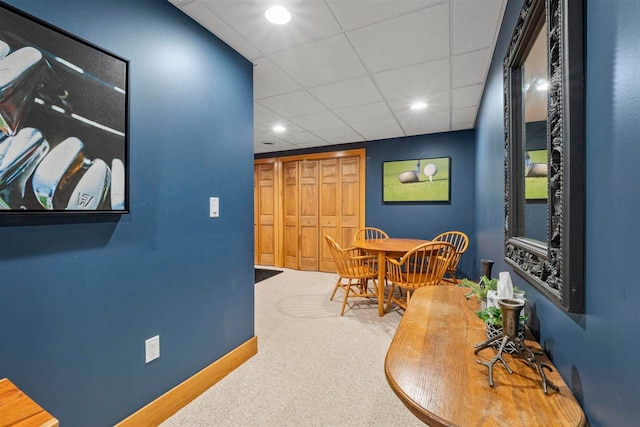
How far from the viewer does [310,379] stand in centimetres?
191

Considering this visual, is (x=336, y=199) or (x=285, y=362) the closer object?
(x=285, y=362)

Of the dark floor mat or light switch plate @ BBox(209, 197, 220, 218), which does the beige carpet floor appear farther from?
the dark floor mat

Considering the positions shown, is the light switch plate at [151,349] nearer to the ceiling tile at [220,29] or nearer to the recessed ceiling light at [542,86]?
the ceiling tile at [220,29]

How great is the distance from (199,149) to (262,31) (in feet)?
2.79

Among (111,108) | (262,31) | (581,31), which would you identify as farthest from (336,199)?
(581,31)

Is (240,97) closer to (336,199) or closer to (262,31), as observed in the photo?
(262,31)

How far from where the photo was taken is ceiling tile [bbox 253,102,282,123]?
3.15 metres

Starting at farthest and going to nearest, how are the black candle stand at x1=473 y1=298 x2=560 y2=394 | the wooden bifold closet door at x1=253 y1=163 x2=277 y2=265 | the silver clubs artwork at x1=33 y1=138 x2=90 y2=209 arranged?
A: the wooden bifold closet door at x1=253 y1=163 x2=277 y2=265
the silver clubs artwork at x1=33 y1=138 x2=90 y2=209
the black candle stand at x1=473 y1=298 x2=560 y2=394

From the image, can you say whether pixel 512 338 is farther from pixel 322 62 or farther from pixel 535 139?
pixel 322 62

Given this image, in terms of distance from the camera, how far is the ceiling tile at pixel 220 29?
162 cm

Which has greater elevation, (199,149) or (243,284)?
(199,149)

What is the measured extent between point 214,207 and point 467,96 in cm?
264

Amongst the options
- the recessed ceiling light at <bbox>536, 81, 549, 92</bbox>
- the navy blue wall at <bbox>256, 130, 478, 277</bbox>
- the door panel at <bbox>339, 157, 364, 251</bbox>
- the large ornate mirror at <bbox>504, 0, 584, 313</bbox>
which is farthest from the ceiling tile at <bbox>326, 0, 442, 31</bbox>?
the door panel at <bbox>339, 157, 364, 251</bbox>

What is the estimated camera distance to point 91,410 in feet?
4.10
